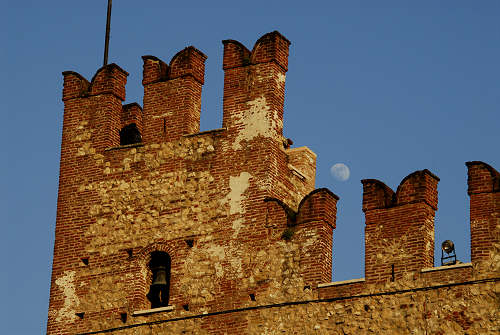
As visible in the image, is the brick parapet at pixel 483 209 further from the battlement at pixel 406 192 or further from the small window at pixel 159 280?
A: the small window at pixel 159 280

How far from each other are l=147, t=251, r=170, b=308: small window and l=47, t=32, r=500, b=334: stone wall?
0.49 feet

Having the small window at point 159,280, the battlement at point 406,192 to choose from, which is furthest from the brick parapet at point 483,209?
the small window at point 159,280

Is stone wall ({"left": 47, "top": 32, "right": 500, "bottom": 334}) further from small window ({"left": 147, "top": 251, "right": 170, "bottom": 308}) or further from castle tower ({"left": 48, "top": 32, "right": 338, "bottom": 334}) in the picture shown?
small window ({"left": 147, "top": 251, "right": 170, "bottom": 308})

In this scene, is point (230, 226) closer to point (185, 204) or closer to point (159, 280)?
point (185, 204)

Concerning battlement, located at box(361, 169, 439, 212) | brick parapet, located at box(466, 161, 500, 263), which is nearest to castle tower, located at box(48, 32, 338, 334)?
battlement, located at box(361, 169, 439, 212)

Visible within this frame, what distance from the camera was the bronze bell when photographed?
3359 cm

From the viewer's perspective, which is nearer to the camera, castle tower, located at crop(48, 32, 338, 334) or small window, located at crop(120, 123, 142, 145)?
castle tower, located at crop(48, 32, 338, 334)

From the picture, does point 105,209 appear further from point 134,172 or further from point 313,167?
point 313,167

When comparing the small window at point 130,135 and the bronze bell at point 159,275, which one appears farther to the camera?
the small window at point 130,135

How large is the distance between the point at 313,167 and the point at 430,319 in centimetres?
605

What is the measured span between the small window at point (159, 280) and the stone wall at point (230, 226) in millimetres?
Result: 151

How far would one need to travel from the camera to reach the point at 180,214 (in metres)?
33.7

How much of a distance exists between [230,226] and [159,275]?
196 cm

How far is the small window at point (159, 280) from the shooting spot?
33.7 meters
